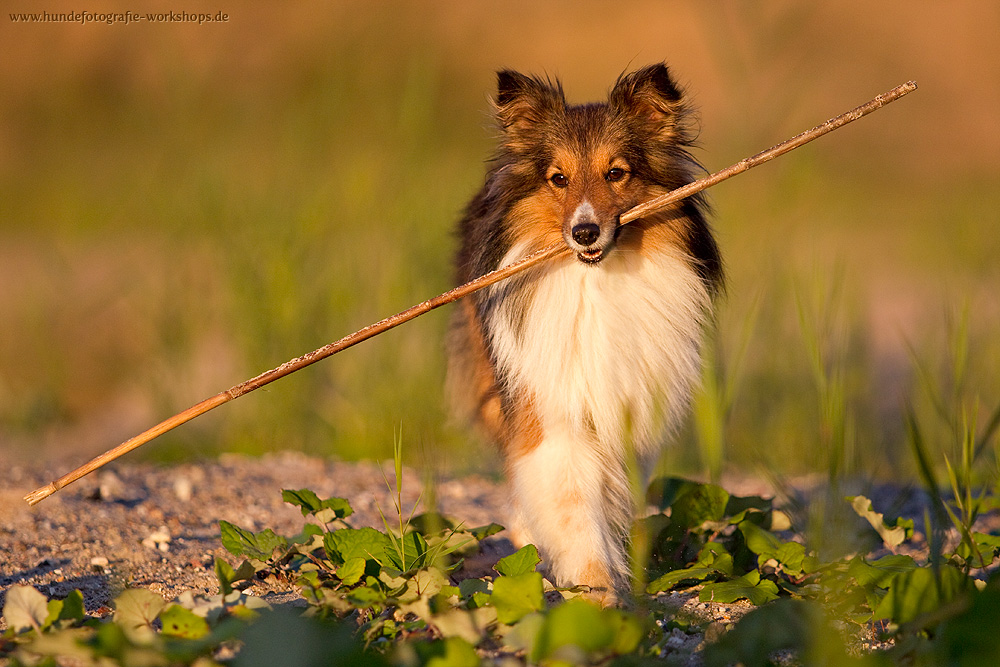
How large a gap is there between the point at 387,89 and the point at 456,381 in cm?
275

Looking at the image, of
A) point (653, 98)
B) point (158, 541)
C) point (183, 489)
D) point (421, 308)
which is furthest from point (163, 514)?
point (653, 98)

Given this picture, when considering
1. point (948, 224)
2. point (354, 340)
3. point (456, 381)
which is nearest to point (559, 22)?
point (948, 224)

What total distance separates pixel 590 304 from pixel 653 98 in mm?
920

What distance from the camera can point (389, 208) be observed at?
22.1 ft

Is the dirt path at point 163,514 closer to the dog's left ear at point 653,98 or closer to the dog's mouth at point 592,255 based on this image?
the dog's mouth at point 592,255

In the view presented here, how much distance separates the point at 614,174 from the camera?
145 inches

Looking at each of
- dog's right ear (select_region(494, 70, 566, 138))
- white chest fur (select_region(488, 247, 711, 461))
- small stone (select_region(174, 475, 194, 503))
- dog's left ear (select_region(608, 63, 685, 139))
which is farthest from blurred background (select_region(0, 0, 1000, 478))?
small stone (select_region(174, 475, 194, 503))

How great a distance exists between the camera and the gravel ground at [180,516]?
3.25 m

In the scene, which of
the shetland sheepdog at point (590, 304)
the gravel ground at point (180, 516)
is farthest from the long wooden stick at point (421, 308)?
the gravel ground at point (180, 516)

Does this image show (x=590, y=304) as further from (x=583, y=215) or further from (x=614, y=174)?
(x=614, y=174)

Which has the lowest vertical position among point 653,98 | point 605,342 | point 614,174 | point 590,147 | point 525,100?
point 605,342

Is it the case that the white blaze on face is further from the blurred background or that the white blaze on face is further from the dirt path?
the dirt path

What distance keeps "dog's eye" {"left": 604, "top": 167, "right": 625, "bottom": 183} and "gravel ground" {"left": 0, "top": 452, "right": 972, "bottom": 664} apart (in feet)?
4.52

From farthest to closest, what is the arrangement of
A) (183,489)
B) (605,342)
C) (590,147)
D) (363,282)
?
(363,282) < (183,489) < (590,147) < (605,342)
